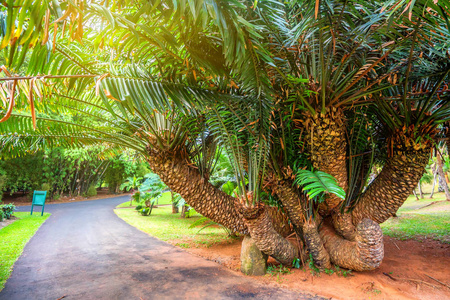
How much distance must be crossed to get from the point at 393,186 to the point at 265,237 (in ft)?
7.37

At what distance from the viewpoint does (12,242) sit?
604cm

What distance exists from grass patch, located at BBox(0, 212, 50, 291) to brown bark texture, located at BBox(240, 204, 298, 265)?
3617 millimetres

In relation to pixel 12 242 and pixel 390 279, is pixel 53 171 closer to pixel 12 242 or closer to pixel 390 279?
pixel 12 242

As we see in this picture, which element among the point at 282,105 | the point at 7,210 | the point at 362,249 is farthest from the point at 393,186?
the point at 7,210

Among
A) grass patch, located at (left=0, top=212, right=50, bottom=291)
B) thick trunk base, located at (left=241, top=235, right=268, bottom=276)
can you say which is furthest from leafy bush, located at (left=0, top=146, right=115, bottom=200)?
thick trunk base, located at (left=241, top=235, right=268, bottom=276)

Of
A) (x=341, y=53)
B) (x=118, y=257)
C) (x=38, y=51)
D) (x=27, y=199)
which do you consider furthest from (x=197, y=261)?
(x=27, y=199)

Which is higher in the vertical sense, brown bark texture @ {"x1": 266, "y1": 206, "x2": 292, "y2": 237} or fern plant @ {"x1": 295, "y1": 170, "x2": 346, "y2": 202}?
fern plant @ {"x1": 295, "y1": 170, "x2": 346, "y2": 202}

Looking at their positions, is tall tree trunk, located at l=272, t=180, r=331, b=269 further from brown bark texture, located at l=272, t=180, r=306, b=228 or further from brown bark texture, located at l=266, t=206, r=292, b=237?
brown bark texture, located at l=266, t=206, r=292, b=237

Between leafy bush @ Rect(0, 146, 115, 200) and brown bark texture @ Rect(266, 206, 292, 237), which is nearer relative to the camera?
brown bark texture @ Rect(266, 206, 292, 237)

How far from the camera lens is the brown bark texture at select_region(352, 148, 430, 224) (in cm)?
378

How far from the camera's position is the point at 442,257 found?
4344 millimetres

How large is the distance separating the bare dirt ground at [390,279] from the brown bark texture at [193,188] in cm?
87

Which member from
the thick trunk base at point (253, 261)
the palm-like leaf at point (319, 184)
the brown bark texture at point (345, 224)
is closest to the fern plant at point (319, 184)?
the palm-like leaf at point (319, 184)

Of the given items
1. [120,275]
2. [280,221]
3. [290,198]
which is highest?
[290,198]
